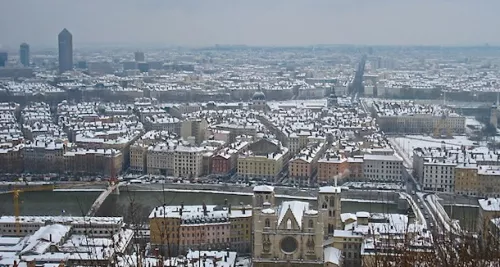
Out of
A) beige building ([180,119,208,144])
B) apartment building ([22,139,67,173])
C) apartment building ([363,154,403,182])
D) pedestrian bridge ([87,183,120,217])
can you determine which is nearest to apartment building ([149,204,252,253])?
pedestrian bridge ([87,183,120,217])

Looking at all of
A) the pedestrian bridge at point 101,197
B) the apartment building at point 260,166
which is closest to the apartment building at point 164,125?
the apartment building at point 260,166

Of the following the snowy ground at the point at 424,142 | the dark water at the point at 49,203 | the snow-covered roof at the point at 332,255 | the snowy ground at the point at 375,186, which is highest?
the snowy ground at the point at 424,142

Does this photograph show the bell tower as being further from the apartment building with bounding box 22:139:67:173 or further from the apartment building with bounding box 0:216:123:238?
the apartment building with bounding box 22:139:67:173

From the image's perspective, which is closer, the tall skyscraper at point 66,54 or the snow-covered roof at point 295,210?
the snow-covered roof at point 295,210

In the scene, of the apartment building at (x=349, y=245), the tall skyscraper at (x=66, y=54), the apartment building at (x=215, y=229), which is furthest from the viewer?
the tall skyscraper at (x=66, y=54)

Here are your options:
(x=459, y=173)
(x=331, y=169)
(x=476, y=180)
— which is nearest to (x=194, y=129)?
(x=331, y=169)

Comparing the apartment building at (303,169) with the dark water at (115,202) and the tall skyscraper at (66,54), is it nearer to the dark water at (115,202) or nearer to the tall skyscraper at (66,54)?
the dark water at (115,202)

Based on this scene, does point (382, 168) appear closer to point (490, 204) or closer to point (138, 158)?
point (490, 204)
